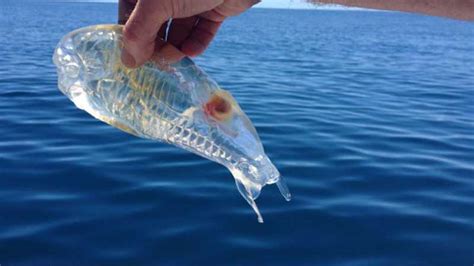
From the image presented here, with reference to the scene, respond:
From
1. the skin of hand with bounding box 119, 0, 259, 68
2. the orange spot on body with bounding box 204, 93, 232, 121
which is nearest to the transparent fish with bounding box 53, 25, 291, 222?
the orange spot on body with bounding box 204, 93, 232, 121

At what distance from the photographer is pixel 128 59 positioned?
7.61 ft

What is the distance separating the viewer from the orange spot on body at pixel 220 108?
241 centimetres

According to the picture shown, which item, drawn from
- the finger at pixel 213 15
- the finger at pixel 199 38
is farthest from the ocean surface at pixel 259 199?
the finger at pixel 213 15

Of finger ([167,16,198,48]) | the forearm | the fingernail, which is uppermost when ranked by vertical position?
the forearm

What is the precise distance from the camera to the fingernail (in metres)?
2.29

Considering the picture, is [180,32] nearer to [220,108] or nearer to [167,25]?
[167,25]

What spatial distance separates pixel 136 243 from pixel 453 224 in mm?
3508

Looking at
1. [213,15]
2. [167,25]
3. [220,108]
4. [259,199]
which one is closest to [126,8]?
[167,25]

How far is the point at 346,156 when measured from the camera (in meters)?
7.68

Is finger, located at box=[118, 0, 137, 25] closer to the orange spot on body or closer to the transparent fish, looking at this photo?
the transparent fish

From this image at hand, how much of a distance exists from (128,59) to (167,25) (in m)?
0.41

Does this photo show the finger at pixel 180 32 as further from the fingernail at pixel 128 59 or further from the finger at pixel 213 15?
the fingernail at pixel 128 59

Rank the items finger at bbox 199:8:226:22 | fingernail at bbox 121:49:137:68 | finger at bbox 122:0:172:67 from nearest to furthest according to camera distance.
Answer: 1. finger at bbox 122:0:172:67
2. fingernail at bbox 121:49:137:68
3. finger at bbox 199:8:226:22

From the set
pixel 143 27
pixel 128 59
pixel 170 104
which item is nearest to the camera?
pixel 143 27
